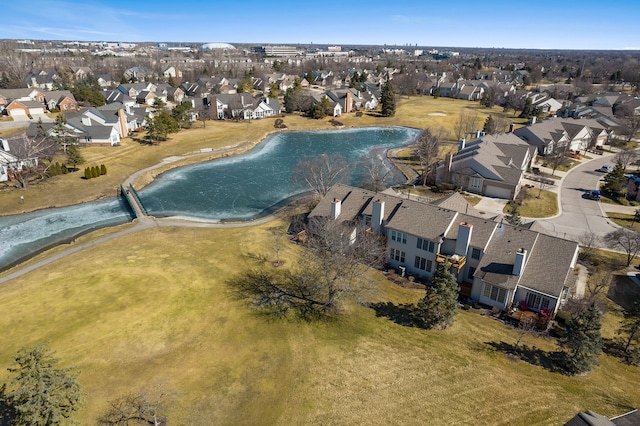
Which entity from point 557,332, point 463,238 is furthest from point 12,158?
point 557,332

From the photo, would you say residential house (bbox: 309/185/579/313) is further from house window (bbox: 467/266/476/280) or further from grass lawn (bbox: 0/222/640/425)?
grass lawn (bbox: 0/222/640/425)

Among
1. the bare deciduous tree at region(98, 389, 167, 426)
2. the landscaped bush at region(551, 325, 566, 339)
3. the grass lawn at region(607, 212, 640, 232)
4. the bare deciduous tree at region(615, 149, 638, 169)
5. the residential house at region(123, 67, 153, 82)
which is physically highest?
the residential house at region(123, 67, 153, 82)

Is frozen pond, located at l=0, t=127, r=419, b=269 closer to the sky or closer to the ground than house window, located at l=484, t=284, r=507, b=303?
closer to the ground

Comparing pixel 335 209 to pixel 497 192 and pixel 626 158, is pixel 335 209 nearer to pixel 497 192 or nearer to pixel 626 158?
pixel 497 192

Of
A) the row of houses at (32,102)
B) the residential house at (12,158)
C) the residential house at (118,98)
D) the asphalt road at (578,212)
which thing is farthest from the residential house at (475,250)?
the row of houses at (32,102)

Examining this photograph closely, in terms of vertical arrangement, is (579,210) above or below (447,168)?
below

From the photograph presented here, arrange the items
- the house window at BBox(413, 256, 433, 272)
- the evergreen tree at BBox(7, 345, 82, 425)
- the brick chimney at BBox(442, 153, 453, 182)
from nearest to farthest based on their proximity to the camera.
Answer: the evergreen tree at BBox(7, 345, 82, 425) → the house window at BBox(413, 256, 433, 272) → the brick chimney at BBox(442, 153, 453, 182)

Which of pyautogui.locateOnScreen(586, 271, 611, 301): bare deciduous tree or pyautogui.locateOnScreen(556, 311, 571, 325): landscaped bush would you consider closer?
pyautogui.locateOnScreen(556, 311, 571, 325): landscaped bush

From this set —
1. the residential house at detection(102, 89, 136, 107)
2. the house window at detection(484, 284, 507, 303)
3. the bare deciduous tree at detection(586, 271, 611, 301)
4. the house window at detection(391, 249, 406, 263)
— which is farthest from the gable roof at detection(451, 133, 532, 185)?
the residential house at detection(102, 89, 136, 107)
